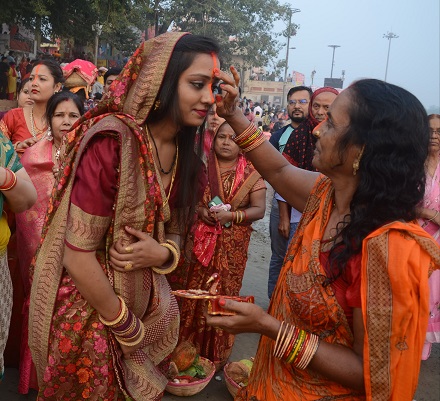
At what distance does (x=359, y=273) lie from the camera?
5.45 feet

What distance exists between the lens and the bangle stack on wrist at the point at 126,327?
1.95 m

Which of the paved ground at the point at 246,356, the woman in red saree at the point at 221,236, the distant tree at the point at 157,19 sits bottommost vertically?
the paved ground at the point at 246,356

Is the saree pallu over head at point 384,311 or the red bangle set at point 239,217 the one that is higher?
the saree pallu over head at point 384,311

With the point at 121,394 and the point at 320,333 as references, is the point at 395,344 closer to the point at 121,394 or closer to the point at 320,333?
the point at 320,333

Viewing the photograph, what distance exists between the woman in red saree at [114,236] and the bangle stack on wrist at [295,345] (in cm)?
61

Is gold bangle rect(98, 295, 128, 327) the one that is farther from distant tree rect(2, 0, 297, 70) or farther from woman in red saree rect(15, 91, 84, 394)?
distant tree rect(2, 0, 297, 70)

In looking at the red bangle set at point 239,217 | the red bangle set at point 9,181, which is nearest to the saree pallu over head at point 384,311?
the red bangle set at point 9,181

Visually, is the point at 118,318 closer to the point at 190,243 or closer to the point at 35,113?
the point at 190,243

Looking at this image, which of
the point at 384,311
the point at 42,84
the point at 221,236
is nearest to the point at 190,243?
the point at 221,236

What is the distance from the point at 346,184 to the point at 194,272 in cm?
225

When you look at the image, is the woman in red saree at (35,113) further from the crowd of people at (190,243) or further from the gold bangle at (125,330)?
the gold bangle at (125,330)

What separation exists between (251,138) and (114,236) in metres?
0.80

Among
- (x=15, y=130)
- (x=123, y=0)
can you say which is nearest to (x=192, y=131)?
(x=15, y=130)

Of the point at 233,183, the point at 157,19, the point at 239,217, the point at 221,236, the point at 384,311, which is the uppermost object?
the point at 157,19
